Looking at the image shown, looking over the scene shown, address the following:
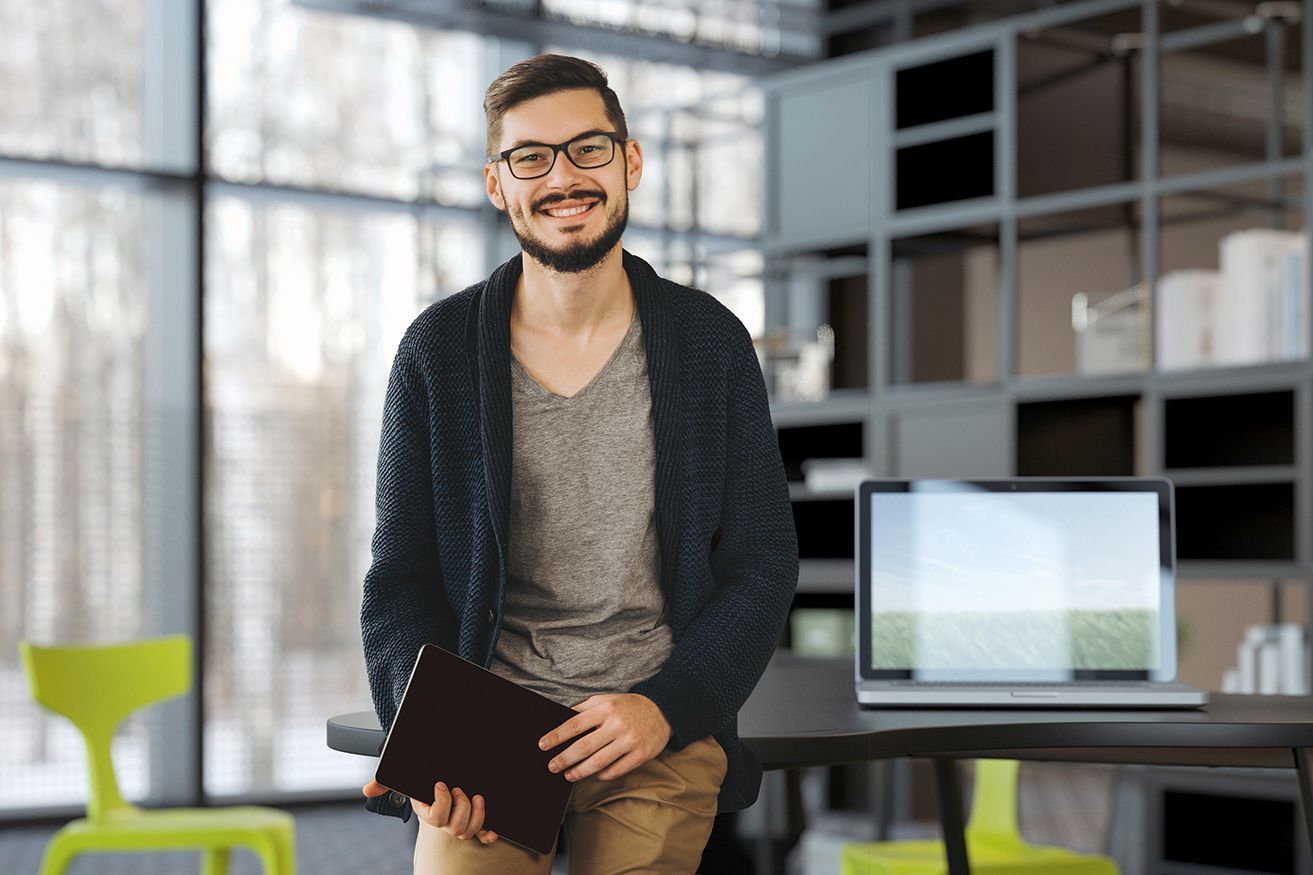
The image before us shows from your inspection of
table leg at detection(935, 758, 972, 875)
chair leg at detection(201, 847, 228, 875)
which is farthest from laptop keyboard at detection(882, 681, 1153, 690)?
chair leg at detection(201, 847, 228, 875)

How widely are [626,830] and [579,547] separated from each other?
0.83ft

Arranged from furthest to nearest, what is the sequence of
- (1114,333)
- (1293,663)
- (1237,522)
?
(1114,333) < (1237,522) < (1293,663)

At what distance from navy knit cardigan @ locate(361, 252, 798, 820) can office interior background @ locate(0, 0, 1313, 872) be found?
142 inches

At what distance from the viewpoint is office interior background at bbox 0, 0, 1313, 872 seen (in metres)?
5.20

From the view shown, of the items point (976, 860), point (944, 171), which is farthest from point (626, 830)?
point (944, 171)

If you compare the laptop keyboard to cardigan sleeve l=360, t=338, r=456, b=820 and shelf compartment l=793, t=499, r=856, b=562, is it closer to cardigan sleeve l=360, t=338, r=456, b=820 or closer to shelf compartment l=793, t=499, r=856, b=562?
cardigan sleeve l=360, t=338, r=456, b=820

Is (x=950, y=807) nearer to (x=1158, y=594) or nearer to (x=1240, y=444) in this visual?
(x=1158, y=594)

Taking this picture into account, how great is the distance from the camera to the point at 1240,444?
188 inches

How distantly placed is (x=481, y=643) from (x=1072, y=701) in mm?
1025

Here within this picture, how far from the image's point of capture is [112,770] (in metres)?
3.63

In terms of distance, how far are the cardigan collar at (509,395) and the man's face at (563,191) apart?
0.24 ft

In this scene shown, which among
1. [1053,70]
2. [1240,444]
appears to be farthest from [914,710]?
[1053,70]

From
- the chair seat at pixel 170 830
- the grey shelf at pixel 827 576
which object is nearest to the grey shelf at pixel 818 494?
the grey shelf at pixel 827 576

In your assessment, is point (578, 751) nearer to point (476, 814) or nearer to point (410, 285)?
point (476, 814)
